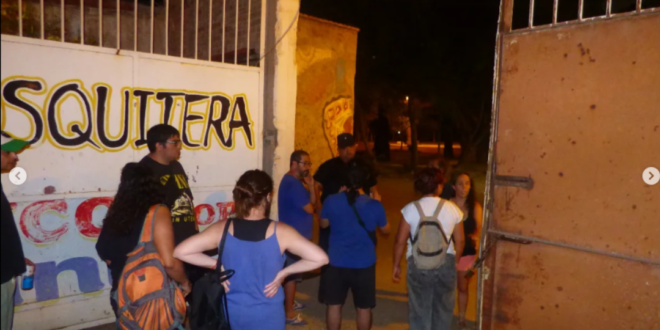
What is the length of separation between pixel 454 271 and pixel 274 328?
164cm

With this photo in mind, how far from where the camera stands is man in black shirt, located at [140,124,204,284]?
3771 millimetres

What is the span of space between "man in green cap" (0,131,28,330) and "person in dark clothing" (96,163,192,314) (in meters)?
0.43

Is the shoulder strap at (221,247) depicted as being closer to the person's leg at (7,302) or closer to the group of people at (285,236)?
the group of people at (285,236)

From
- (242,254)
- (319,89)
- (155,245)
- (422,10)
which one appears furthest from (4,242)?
(422,10)

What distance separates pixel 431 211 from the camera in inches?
141

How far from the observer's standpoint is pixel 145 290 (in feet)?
9.16

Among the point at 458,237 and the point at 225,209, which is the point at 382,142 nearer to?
the point at 225,209

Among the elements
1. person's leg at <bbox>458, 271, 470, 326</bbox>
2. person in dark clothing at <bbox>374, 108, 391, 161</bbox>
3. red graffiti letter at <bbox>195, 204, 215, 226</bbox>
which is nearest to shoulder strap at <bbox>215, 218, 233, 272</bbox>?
red graffiti letter at <bbox>195, 204, 215, 226</bbox>

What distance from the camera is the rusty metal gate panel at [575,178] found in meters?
3.02

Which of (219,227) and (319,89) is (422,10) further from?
(219,227)

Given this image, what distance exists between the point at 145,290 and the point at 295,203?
187 centimetres

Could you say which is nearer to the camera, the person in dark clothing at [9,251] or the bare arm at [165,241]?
the person in dark clothing at [9,251]

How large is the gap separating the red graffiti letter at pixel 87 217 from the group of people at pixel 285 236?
2.67ft

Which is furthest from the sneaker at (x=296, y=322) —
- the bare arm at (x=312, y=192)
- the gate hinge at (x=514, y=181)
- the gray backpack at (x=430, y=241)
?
the gate hinge at (x=514, y=181)
